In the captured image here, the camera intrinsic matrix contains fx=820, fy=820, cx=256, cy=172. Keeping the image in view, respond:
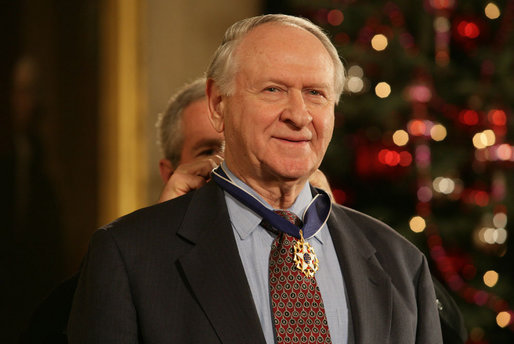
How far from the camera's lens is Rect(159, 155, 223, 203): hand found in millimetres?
2145

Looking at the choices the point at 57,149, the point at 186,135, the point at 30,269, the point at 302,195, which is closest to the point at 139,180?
the point at 57,149

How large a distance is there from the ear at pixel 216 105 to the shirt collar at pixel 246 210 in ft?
0.30

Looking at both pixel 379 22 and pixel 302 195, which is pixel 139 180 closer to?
pixel 379 22

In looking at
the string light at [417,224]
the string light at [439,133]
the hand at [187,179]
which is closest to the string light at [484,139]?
the string light at [439,133]

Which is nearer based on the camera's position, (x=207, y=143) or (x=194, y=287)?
(x=194, y=287)

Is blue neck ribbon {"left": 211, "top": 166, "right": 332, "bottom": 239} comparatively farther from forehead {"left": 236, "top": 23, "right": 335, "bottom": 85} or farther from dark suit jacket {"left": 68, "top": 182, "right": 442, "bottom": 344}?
forehead {"left": 236, "top": 23, "right": 335, "bottom": 85}

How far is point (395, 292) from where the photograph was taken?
72.8 inches

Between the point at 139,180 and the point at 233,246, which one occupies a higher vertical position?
the point at 233,246

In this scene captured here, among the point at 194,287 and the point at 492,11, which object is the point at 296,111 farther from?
the point at 492,11

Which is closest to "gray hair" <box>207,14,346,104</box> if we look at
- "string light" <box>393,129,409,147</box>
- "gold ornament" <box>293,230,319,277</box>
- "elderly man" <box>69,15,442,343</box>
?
"elderly man" <box>69,15,442,343</box>

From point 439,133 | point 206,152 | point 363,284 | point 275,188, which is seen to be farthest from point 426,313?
point 439,133

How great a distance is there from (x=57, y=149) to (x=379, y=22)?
1.90 m

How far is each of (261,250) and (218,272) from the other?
13 centimetres

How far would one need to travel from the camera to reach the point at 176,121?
104 inches
